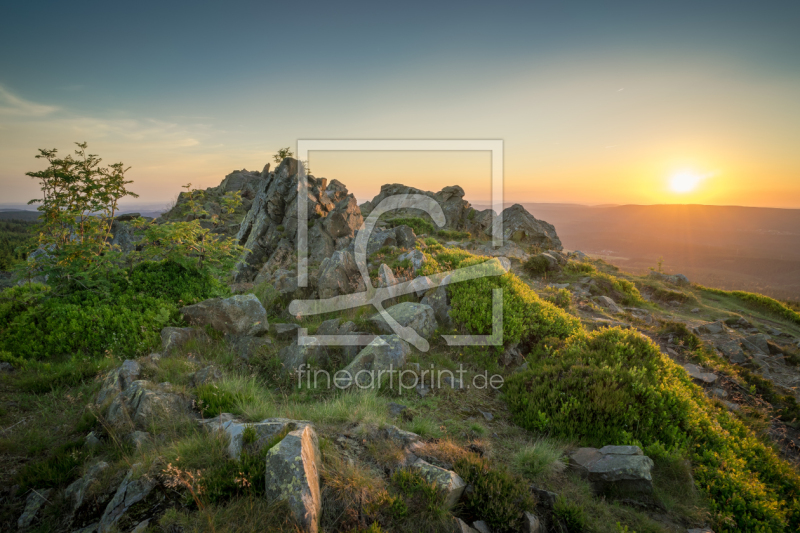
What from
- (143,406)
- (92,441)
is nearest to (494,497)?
(143,406)

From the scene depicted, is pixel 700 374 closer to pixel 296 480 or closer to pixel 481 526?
pixel 481 526

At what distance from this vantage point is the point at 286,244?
79.1ft

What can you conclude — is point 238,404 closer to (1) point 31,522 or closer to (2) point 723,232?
(1) point 31,522

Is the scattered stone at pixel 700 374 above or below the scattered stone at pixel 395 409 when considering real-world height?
below

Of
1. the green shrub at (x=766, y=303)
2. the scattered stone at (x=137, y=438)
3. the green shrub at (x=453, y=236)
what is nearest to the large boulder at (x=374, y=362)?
the scattered stone at (x=137, y=438)

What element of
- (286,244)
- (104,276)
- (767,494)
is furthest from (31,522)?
(286,244)

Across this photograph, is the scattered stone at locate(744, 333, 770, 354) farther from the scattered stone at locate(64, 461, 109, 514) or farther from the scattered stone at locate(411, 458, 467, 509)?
the scattered stone at locate(64, 461, 109, 514)

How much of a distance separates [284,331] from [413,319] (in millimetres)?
3646

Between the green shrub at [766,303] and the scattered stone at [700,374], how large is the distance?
1196cm

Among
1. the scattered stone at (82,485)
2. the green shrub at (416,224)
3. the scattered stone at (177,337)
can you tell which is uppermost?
the green shrub at (416,224)

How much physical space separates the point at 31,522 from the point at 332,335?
220 inches

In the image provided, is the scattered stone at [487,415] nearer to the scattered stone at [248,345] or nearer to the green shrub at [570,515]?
the green shrub at [570,515]

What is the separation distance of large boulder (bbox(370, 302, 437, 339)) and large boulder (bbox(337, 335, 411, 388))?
1.26 metres

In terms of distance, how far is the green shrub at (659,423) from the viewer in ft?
16.4
